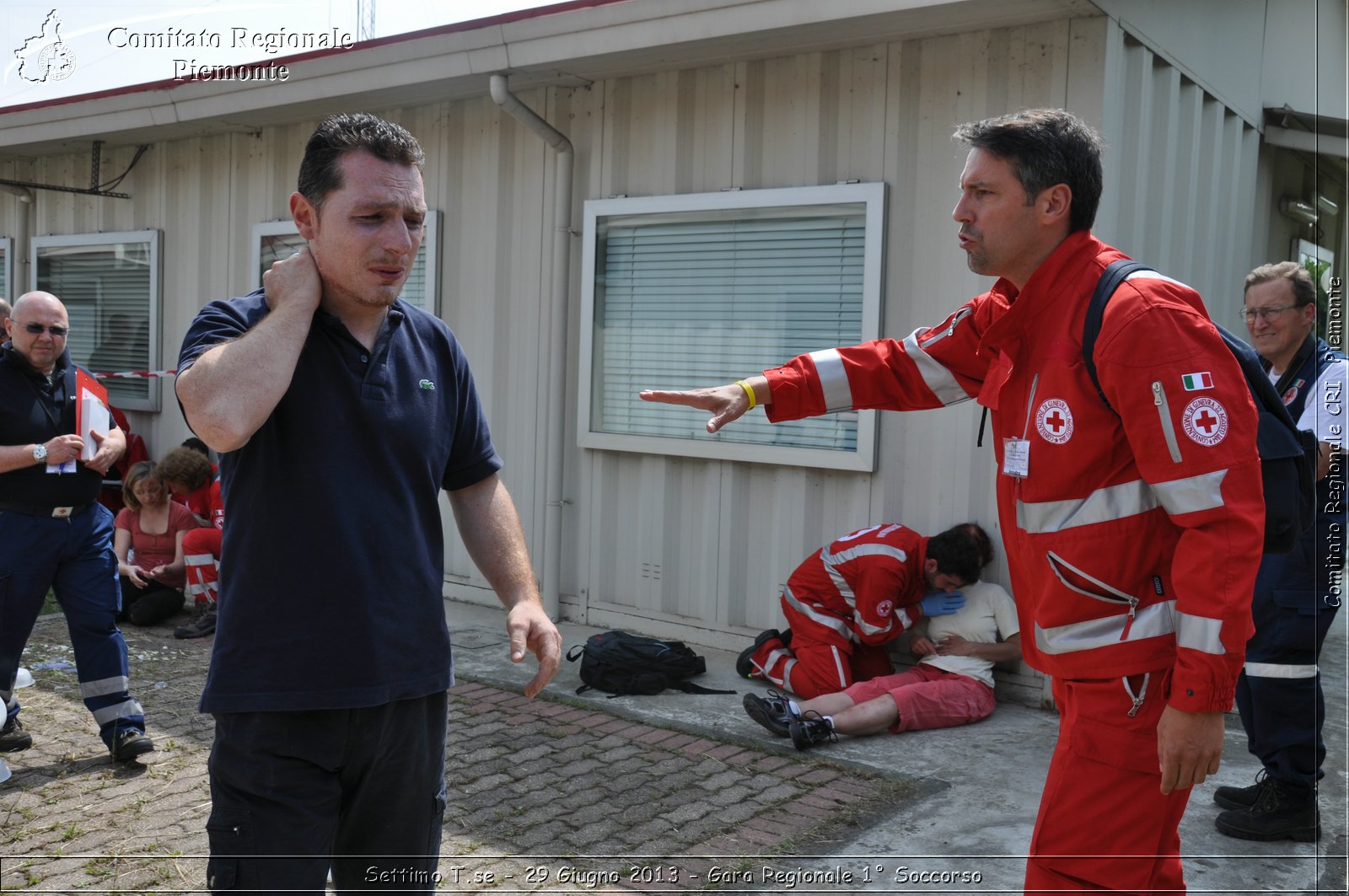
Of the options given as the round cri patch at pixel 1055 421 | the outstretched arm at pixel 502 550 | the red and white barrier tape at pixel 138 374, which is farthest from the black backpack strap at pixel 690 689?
the red and white barrier tape at pixel 138 374

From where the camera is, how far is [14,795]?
4.84 meters

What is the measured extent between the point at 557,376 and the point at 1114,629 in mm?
5884

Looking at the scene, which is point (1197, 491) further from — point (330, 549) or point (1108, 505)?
point (330, 549)

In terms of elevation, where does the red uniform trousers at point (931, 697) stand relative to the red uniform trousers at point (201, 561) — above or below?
below

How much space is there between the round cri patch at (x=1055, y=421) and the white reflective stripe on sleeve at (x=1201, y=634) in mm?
462

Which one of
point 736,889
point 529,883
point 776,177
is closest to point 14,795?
point 529,883

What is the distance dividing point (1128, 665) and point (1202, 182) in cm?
580

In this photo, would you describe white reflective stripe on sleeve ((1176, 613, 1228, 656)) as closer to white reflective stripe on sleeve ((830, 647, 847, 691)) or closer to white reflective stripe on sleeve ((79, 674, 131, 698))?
white reflective stripe on sleeve ((830, 647, 847, 691))

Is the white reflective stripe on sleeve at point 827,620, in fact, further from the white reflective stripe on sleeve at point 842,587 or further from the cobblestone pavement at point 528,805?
the cobblestone pavement at point 528,805

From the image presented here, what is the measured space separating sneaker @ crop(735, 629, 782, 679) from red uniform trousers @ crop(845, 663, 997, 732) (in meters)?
0.81

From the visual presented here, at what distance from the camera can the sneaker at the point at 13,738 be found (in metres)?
5.35

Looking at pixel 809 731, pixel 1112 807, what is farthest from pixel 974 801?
pixel 1112 807

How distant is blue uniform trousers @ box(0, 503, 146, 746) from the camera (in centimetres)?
517

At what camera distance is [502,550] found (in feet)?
8.88
